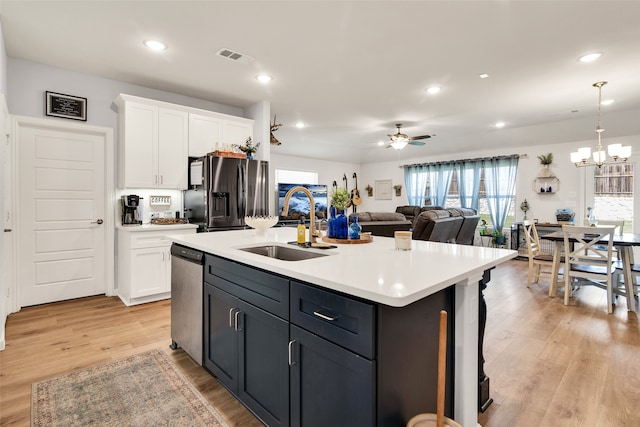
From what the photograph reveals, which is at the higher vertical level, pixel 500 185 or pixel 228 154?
pixel 228 154

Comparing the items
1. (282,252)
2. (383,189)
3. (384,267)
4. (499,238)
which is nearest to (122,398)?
(282,252)

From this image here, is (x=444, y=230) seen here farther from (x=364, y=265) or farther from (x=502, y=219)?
(x=364, y=265)

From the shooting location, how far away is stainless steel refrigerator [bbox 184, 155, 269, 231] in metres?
3.96

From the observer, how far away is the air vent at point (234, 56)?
10.3 feet

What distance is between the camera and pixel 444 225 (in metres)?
4.96

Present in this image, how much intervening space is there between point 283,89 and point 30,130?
2865 mm

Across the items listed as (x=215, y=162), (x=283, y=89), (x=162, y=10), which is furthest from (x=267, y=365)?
(x=283, y=89)

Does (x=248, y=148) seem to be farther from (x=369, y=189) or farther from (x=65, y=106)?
(x=369, y=189)

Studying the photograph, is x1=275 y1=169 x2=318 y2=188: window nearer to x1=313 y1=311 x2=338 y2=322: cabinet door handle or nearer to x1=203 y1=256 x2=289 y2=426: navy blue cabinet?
x1=203 y1=256 x2=289 y2=426: navy blue cabinet

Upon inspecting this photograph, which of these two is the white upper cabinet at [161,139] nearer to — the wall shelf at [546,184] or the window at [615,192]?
the wall shelf at [546,184]

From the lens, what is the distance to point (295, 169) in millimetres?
8469

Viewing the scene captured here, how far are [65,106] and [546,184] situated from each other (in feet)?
27.2

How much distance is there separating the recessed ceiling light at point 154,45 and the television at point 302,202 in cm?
419

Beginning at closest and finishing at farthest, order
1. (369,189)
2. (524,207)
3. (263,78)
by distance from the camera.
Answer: (263,78) < (524,207) < (369,189)
